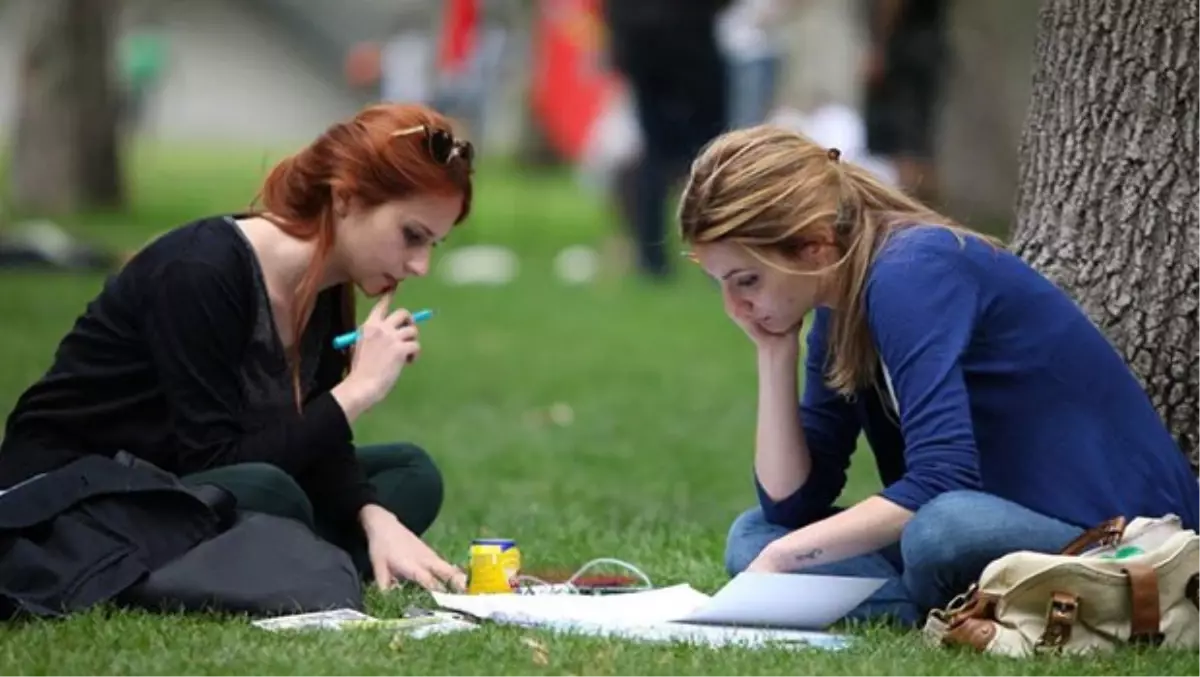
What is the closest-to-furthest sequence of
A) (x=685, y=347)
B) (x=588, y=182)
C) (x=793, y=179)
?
1. (x=793, y=179)
2. (x=685, y=347)
3. (x=588, y=182)

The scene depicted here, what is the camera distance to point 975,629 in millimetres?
3973

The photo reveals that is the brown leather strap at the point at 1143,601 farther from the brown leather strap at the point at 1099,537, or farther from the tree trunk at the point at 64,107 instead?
the tree trunk at the point at 64,107

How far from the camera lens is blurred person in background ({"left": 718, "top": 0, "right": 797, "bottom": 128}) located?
1502cm

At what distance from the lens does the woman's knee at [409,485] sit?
511cm

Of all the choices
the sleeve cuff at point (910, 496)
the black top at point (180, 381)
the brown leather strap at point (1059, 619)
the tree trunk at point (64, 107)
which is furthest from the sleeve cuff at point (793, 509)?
the tree trunk at point (64, 107)

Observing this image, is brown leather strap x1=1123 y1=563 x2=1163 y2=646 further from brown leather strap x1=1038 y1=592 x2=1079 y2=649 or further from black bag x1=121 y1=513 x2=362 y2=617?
black bag x1=121 y1=513 x2=362 y2=617

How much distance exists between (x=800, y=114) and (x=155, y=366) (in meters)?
11.0

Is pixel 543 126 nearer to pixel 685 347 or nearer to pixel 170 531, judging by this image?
pixel 685 347

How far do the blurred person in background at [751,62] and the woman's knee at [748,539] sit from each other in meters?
10.2

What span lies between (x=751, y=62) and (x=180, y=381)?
11.7 metres

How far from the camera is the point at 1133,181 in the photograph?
4.82m

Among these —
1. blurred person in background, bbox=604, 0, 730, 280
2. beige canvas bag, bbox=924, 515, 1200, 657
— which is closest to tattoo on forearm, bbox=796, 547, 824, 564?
beige canvas bag, bbox=924, 515, 1200, 657

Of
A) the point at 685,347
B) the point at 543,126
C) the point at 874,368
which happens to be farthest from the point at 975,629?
the point at 543,126

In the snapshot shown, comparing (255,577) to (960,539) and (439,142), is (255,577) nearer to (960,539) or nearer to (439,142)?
(439,142)
